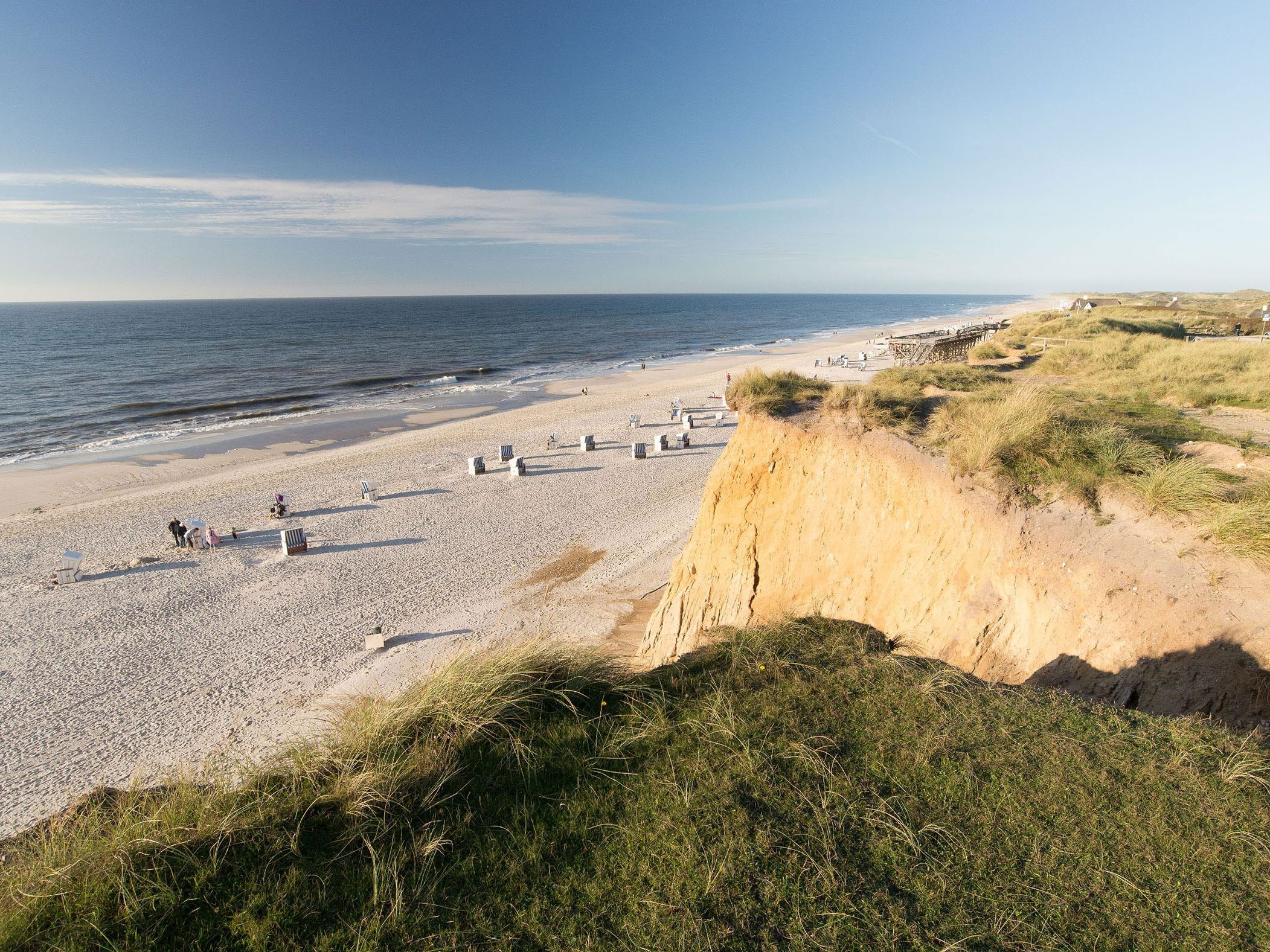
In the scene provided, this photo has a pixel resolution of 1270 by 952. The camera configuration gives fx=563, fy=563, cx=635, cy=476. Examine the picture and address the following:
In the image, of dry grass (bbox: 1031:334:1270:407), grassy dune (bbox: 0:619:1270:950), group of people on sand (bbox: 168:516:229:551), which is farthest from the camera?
group of people on sand (bbox: 168:516:229:551)

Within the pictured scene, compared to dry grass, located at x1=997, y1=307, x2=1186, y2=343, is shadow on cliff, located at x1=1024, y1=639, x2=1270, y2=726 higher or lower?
lower

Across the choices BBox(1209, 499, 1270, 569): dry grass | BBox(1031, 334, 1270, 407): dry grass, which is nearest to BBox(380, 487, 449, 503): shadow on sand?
BBox(1031, 334, 1270, 407): dry grass

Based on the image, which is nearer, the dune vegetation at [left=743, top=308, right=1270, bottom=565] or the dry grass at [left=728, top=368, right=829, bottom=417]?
the dune vegetation at [left=743, top=308, right=1270, bottom=565]

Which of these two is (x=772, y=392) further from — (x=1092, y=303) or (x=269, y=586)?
(x=1092, y=303)

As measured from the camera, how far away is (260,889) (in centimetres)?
343

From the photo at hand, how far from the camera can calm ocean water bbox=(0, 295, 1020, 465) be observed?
36531 mm

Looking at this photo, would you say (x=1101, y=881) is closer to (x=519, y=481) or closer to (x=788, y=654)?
(x=788, y=654)

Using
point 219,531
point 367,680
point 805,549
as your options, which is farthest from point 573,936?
point 219,531

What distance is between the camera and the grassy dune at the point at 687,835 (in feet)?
10.5

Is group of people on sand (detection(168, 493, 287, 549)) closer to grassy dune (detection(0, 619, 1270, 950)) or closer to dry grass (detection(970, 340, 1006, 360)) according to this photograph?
grassy dune (detection(0, 619, 1270, 950))

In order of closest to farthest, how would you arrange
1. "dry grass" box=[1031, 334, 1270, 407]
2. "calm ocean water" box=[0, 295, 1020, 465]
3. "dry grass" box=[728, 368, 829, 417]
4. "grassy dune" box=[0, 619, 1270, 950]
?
"grassy dune" box=[0, 619, 1270, 950]
"dry grass" box=[728, 368, 829, 417]
"dry grass" box=[1031, 334, 1270, 407]
"calm ocean water" box=[0, 295, 1020, 465]

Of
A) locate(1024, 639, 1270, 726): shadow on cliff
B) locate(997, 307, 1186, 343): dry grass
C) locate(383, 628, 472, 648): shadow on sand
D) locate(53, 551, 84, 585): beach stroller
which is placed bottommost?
locate(383, 628, 472, 648): shadow on sand

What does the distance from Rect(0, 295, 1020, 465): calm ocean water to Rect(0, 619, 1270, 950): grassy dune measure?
36.7m

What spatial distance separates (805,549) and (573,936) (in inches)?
292
